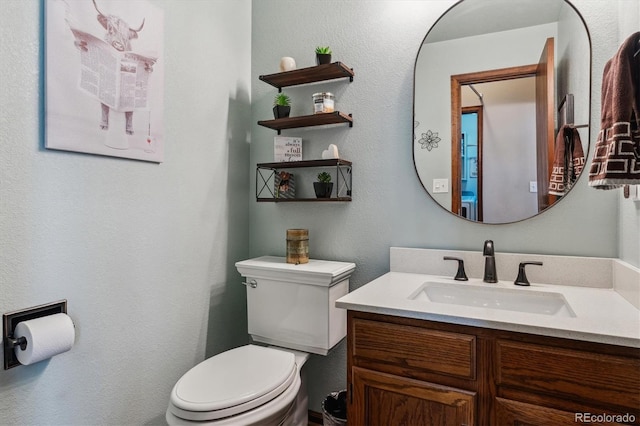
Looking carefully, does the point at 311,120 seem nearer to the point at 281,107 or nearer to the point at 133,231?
the point at 281,107

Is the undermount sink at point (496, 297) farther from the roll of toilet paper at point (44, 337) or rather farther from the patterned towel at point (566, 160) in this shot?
the roll of toilet paper at point (44, 337)

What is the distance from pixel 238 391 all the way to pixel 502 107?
154 cm

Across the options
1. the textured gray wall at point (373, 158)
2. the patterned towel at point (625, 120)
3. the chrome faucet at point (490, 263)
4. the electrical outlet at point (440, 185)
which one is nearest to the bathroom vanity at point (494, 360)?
the chrome faucet at point (490, 263)

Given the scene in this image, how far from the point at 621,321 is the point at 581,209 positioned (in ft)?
1.92

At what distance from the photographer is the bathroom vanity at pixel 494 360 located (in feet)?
3.09

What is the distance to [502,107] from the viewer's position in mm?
1566

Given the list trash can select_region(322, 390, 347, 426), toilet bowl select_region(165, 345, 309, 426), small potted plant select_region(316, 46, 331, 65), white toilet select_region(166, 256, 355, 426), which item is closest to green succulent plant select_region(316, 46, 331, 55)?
small potted plant select_region(316, 46, 331, 65)

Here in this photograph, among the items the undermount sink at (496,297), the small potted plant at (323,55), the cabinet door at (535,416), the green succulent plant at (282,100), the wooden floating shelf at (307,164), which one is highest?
the small potted plant at (323,55)

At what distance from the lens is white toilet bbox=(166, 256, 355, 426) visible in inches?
48.3

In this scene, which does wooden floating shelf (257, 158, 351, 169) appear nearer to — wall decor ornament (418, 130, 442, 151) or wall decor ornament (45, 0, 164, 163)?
wall decor ornament (418, 130, 442, 151)

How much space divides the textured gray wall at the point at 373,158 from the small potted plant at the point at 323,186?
10 centimetres

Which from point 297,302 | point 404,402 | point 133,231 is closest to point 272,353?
point 297,302

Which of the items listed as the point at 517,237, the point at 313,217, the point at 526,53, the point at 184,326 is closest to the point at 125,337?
the point at 184,326

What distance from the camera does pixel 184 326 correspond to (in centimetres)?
172
